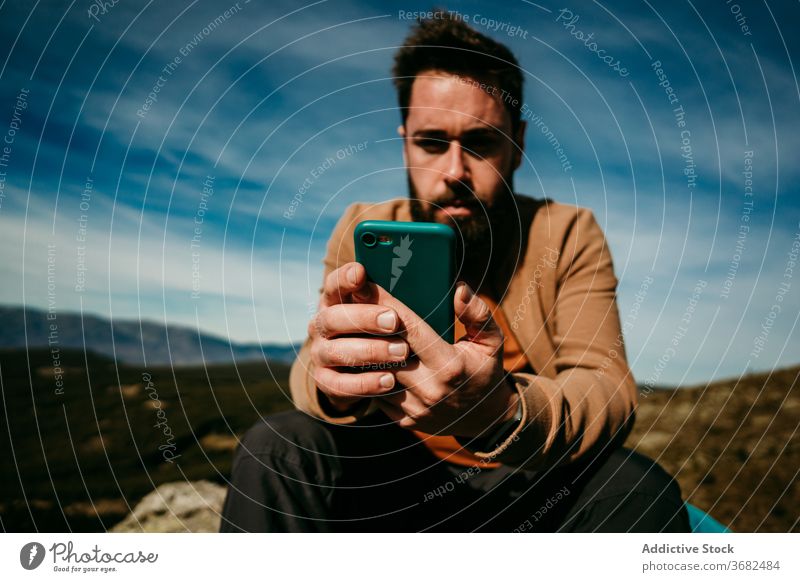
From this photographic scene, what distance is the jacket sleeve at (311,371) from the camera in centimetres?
94

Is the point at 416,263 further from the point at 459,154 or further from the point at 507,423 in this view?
the point at 459,154

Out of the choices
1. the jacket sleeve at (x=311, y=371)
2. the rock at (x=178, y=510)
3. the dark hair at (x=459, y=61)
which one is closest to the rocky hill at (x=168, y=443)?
the rock at (x=178, y=510)

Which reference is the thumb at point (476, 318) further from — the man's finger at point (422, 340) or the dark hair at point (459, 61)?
the dark hair at point (459, 61)

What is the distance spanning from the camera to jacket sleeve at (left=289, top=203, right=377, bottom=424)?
94 centimetres

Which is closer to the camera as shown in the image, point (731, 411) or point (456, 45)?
point (456, 45)

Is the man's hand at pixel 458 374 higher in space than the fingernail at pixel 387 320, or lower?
lower

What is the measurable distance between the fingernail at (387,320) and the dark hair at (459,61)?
2.37ft

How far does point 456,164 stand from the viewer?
1.30 metres

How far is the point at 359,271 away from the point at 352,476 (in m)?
0.52

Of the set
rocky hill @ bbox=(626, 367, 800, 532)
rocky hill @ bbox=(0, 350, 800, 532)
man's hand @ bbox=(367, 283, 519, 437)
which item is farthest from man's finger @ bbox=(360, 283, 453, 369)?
rocky hill @ bbox=(626, 367, 800, 532)

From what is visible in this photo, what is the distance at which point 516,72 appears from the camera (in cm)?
132

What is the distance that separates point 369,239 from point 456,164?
0.55 metres
